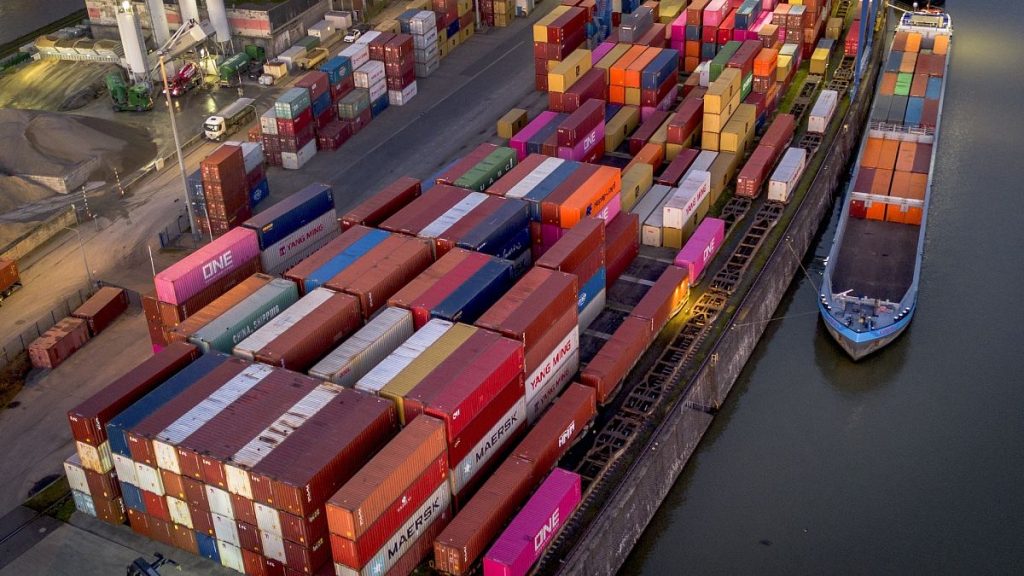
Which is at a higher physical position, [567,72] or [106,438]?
[567,72]

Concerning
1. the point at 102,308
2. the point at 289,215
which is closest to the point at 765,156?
the point at 289,215

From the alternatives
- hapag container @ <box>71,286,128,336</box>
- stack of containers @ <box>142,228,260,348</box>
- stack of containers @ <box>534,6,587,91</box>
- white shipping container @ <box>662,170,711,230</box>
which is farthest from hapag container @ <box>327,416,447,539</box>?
stack of containers @ <box>534,6,587,91</box>

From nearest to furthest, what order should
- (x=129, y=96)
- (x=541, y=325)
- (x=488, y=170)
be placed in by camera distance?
(x=541, y=325) < (x=488, y=170) < (x=129, y=96)

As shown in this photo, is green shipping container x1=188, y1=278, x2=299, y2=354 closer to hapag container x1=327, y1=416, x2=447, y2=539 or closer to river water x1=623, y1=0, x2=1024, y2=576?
hapag container x1=327, y1=416, x2=447, y2=539

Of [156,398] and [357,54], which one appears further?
[357,54]

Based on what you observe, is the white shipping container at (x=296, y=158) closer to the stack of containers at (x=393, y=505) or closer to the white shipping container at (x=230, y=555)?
the white shipping container at (x=230, y=555)

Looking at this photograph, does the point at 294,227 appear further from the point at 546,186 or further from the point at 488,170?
the point at 546,186
